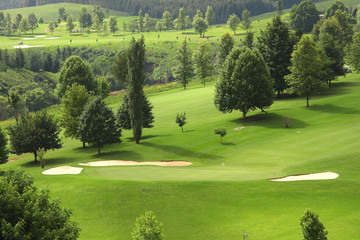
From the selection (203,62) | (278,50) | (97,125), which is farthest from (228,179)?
(203,62)

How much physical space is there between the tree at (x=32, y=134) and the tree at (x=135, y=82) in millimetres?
12366

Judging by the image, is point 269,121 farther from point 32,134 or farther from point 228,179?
point 32,134

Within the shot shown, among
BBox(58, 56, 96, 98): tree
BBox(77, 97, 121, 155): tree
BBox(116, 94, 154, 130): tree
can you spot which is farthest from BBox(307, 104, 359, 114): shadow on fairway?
BBox(58, 56, 96, 98): tree

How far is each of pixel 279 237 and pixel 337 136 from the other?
33.7 meters

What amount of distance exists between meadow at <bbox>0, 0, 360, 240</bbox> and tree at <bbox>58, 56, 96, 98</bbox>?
33.0 metres

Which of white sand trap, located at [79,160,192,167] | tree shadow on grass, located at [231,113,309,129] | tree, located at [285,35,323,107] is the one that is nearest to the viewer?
white sand trap, located at [79,160,192,167]

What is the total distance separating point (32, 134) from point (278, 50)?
176ft

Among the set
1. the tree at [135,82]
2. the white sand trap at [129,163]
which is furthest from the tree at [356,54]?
the white sand trap at [129,163]

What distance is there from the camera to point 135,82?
2574 inches

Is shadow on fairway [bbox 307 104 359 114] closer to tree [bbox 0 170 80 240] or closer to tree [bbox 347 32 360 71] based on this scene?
tree [bbox 347 32 360 71]

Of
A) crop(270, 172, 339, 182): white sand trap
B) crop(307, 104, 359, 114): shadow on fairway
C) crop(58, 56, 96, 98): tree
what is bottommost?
crop(270, 172, 339, 182): white sand trap

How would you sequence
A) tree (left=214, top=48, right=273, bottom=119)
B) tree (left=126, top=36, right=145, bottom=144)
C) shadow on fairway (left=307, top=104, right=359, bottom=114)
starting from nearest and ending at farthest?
tree (left=126, top=36, right=145, bottom=144), tree (left=214, top=48, right=273, bottom=119), shadow on fairway (left=307, top=104, right=359, bottom=114)

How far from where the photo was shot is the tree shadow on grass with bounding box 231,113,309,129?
66.2 m

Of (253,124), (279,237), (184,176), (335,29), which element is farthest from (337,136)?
(335,29)
